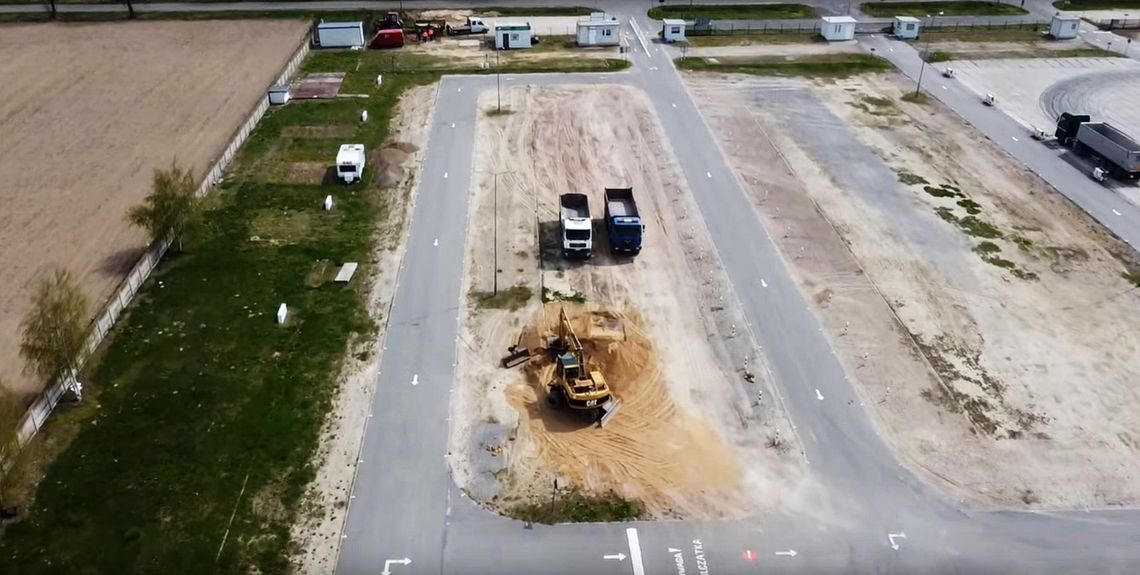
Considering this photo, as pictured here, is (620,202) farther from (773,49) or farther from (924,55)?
(924,55)

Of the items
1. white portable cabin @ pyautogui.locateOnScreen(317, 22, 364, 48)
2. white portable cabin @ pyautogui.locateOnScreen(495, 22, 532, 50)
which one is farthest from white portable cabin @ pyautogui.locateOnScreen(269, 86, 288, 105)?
white portable cabin @ pyautogui.locateOnScreen(495, 22, 532, 50)

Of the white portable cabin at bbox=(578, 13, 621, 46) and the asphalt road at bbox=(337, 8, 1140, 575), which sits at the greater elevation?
the white portable cabin at bbox=(578, 13, 621, 46)

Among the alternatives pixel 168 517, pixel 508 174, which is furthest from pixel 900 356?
pixel 168 517

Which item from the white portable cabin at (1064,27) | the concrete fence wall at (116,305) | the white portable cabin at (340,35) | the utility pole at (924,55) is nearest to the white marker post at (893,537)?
the concrete fence wall at (116,305)

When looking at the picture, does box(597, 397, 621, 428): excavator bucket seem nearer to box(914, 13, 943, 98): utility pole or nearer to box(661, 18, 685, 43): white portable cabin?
box(914, 13, 943, 98): utility pole

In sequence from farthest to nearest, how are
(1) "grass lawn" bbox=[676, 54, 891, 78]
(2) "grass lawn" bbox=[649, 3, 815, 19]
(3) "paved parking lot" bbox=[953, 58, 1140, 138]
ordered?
(2) "grass lawn" bbox=[649, 3, 815, 19] → (1) "grass lawn" bbox=[676, 54, 891, 78] → (3) "paved parking lot" bbox=[953, 58, 1140, 138]

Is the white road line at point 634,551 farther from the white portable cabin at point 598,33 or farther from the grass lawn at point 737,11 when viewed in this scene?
the grass lawn at point 737,11

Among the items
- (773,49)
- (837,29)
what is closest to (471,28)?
(773,49)
